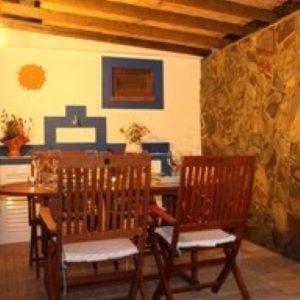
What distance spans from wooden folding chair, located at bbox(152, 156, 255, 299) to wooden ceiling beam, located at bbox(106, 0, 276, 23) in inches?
71.2

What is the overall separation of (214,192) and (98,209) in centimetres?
72

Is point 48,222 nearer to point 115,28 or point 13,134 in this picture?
point 13,134

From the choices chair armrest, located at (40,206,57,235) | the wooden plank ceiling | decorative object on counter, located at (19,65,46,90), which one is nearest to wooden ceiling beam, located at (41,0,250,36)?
the wooden plank ceiling

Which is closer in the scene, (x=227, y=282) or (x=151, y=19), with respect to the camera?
(x=227, y=282)

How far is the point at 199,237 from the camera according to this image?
2.54m

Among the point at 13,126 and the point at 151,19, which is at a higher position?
the point at 151,19

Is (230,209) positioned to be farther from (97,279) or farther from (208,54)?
(208,54)

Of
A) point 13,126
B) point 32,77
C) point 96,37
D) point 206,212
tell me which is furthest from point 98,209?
point 96,37

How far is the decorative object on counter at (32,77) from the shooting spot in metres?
4.72

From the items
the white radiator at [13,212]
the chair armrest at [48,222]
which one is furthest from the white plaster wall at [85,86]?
the chair armrest at [48,222]

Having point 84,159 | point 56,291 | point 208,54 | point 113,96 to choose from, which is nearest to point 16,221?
point 113,96

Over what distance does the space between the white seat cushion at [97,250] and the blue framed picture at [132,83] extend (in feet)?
9.46

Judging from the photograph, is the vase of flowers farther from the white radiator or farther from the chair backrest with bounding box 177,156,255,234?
the chair backrest with bounding box 177,156,255,234

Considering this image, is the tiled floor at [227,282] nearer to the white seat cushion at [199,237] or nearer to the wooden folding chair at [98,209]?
the white seat cushion at [199,237]
